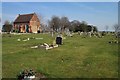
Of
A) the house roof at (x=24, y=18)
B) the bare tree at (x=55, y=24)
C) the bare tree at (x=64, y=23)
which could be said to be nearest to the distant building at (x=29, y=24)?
the house roof at (x=24, y=18)

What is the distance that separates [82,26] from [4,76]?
96.9m

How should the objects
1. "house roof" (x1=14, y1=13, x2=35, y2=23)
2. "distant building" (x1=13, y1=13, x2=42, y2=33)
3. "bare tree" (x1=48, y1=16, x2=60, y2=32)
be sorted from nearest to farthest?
"distant building" (x1=13, y1=13, x2=42, y2=33) < "house roof" (x1=14, y1=13, x2=35, y2=23) < "bare tree" (x1=48, y1=16, x2=60, y2=32)

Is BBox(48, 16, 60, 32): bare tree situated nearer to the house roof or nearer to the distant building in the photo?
the distant building

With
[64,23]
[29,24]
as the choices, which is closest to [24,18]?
[29,24]

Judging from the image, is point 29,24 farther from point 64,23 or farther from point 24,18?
point 64,23

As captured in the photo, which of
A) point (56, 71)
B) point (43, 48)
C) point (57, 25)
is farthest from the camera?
point (57, 25)

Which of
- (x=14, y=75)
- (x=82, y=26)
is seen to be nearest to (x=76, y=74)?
(x=14, y=75)

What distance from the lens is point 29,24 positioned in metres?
108

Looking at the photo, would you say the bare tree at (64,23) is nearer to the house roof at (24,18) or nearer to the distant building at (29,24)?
the distant building at (29,24)

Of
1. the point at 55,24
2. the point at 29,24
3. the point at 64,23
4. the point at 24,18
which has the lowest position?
the point at 29,24

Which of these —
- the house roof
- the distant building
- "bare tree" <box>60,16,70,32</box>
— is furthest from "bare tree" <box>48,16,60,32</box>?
the house roof

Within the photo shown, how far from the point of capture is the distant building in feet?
356

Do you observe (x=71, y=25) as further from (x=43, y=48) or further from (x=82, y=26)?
(x=43, y=48)

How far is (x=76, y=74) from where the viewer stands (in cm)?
1141
